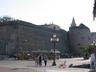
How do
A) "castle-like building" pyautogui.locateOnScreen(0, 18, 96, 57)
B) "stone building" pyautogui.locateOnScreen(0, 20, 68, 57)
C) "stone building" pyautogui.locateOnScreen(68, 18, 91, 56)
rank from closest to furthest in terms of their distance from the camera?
"castle-like building" pyautogui.locateOnScreen(0, 18, 96, 57)
"stone building" pyautogui.locateOnScreen(0, 20, 68, 57)
"stone building" pyautogui.locateOnScreen(68, 18, 91, 56)

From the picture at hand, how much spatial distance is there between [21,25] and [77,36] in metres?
52.6

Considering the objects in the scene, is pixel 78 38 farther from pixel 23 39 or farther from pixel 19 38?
pixel 19 38

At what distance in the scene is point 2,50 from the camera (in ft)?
306

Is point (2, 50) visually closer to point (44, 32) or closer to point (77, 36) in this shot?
point (44, 32)

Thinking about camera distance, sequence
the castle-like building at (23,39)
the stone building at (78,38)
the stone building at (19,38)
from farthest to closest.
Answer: the stone building at (78,38)
the stone building at (19,38)
the castle-like building at (23,39)

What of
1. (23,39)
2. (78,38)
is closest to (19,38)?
(23,39)

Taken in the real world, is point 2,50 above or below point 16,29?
below

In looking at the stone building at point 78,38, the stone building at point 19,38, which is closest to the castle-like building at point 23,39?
the stone building at point 19,38

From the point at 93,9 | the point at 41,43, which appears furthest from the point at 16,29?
the point at 93,9

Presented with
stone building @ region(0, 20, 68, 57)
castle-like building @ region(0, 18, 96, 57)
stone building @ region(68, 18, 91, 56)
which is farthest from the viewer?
stone building @ region(68, 18, 91, 56)

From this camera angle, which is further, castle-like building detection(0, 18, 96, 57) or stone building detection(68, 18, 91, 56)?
stone building detection(68, 18, 91, 56)

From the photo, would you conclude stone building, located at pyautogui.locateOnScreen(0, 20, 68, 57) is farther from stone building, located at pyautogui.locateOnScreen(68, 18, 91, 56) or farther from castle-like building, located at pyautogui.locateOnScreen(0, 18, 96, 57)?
stone building, located at pyautogui.locateOnScreen(68, 18, 91, 56)

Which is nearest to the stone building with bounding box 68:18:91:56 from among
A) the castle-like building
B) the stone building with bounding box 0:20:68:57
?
the castle-like building

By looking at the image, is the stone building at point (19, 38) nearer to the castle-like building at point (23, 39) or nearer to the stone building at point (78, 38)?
the castle-like building at point (23, 39)
